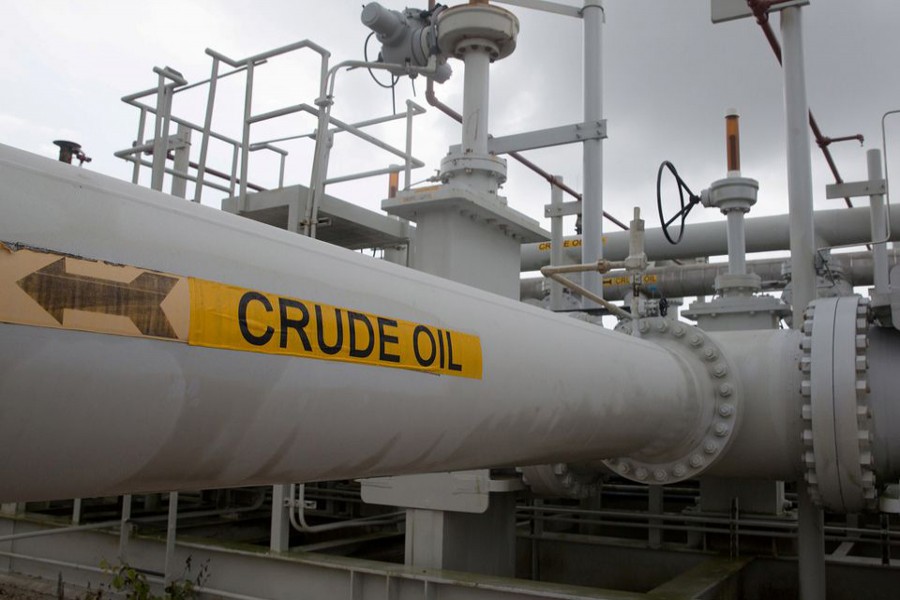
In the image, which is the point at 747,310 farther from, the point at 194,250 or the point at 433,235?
the point at 194,250

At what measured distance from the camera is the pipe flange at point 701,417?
313 cm

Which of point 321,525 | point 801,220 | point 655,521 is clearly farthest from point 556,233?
point 321,525

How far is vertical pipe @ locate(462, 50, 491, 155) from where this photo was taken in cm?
411

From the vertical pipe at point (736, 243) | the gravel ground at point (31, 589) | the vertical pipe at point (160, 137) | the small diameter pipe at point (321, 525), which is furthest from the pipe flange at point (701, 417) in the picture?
the gravel ground at point (31, 589)

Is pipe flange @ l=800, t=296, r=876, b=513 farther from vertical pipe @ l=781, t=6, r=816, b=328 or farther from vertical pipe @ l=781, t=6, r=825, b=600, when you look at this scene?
vertical pipe @ l=781, t=6, r=816, b=328

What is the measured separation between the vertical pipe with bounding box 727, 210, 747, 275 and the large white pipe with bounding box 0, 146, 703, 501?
14.9ft

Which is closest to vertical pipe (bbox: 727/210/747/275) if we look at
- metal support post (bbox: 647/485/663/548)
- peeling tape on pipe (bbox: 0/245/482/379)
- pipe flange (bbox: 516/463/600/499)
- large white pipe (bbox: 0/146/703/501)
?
metal support post (bbox: 647/485/663/548)

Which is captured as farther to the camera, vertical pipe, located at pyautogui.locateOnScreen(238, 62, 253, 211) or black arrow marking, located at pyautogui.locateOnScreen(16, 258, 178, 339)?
vertical pipe, located at pyautogui.locateOnScreen(238, 62, 253, 211)

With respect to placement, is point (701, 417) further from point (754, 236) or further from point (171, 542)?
point (754, 236)

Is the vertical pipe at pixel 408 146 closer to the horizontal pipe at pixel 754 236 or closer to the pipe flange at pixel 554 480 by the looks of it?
the pipe flange at pixel 554 480

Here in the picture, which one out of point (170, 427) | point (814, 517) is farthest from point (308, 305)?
point (814, 517)

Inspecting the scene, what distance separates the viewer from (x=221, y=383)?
1.16m

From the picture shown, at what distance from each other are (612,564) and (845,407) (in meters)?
2.73

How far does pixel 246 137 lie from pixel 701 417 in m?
2.72
